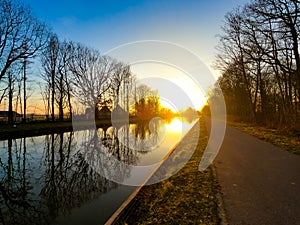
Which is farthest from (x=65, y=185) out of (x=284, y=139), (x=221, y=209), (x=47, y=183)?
(x=284, y=139)

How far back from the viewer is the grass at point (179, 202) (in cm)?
404

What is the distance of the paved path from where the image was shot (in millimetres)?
3848

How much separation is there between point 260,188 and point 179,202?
2090 millimetres

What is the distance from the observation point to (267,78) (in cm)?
3108

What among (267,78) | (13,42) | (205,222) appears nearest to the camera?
(205,222)

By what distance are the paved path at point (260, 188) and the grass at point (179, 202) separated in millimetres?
339

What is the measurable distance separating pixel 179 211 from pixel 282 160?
5.77 m

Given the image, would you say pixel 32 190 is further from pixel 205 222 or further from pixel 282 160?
pixel 282 160

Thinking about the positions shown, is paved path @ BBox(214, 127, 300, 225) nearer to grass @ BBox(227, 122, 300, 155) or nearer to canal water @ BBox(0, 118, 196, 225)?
grass @ BBox(227, 122, 300, 155)

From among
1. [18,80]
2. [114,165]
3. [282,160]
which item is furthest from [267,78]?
[18,80]

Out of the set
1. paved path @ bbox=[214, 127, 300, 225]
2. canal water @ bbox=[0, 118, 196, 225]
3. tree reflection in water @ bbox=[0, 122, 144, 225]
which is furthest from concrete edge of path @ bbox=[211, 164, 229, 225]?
tree reflection in water @ bbox=[0, 122, 144, 225]

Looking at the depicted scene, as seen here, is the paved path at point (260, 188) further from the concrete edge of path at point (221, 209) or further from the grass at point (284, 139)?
the grass at point (284, 139)

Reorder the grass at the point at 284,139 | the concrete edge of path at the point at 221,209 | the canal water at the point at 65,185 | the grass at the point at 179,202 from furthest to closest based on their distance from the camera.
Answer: the grass at the point at 284,139, the canal water at the point at 65,185, the grass at the point at 179,202, the concrete edge of path at the point at 221,209

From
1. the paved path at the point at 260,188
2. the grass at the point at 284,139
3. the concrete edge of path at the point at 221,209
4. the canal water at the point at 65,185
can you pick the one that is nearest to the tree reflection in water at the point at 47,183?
the canal water at the point at 65,185
